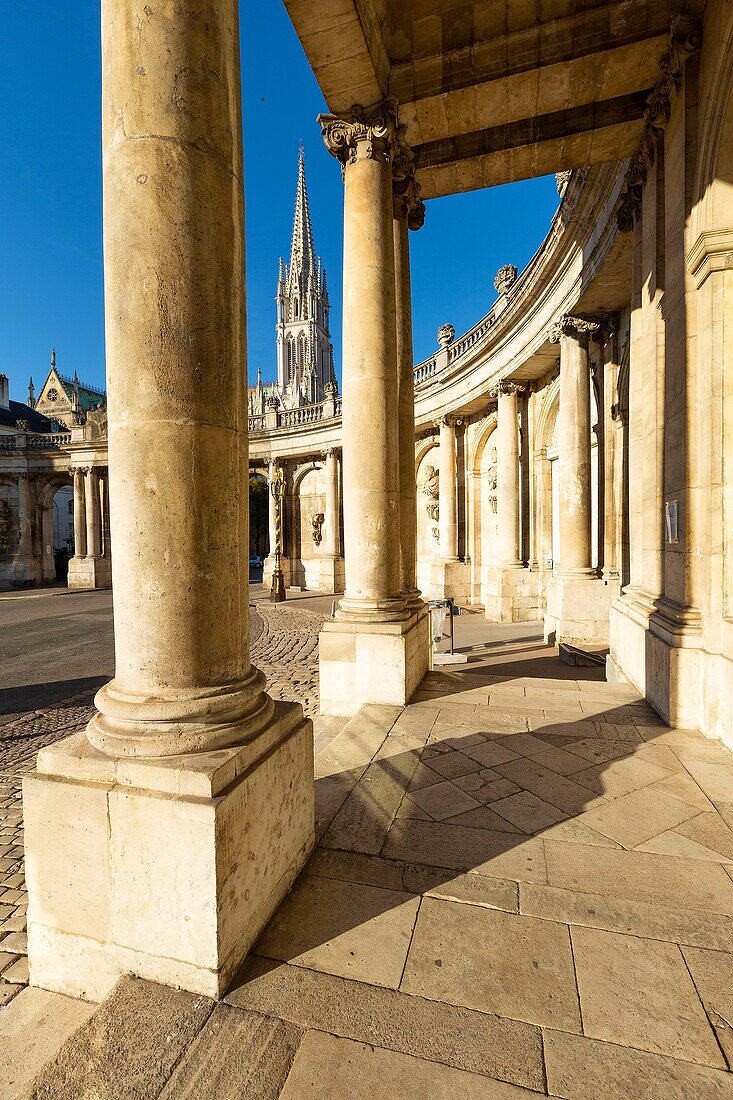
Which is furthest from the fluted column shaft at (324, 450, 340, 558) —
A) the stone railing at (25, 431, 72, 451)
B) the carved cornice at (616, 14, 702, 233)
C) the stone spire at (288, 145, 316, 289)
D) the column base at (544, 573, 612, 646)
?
the stone spire at (288, 145, 316, 289)

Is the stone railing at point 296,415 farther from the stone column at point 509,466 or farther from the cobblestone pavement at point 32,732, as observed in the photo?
the cobblestone pavement at point 32,732

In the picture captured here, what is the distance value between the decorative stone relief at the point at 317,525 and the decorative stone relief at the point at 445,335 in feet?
40.6

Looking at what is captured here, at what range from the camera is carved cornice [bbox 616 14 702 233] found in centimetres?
536

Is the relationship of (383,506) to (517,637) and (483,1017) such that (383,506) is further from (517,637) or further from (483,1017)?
(517,637)

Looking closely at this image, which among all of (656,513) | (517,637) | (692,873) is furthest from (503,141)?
(517,637)

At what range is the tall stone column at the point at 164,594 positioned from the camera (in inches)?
87.8

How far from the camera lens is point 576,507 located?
1208 centimetres

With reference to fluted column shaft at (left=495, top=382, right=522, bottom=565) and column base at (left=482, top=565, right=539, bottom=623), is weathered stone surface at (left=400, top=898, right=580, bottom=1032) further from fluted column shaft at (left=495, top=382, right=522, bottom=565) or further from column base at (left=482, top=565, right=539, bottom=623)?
fluted column shaft at (left=495, top=382, right=522, bottom=565)

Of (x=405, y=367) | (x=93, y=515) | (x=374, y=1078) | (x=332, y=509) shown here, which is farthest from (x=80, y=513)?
(x=374, y=1078)

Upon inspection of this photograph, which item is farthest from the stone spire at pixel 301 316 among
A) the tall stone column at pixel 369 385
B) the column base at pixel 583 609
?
the tall stone column at pixel 369 385

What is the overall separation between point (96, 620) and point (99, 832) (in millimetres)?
19607

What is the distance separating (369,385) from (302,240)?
91.7 m

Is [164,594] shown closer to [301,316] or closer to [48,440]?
[48,440]

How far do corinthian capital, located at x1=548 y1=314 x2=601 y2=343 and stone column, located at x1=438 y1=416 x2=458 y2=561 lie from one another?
8029mm
